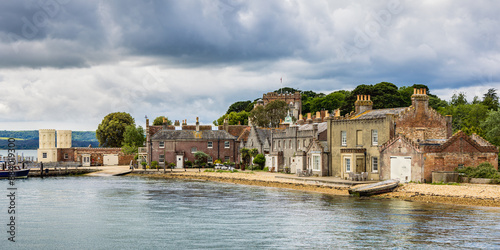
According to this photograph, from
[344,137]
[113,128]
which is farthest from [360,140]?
[113,128]

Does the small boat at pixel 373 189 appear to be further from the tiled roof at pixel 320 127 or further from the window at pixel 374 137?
the tiled roof at pixel 320 127

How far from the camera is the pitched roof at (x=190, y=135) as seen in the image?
77500mm

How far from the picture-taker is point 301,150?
58.0 meters

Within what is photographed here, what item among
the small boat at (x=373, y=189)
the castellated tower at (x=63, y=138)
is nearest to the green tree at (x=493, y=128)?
the small boat at (x=373, y=189)

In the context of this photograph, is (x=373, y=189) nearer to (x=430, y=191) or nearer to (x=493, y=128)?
(x=430, y=191)

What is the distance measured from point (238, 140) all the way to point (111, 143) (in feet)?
126

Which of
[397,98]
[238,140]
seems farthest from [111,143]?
[397,98]

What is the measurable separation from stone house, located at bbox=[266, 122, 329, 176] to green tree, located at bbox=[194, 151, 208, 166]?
11146mm

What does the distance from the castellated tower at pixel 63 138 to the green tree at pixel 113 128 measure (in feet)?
43.6

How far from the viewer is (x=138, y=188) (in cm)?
→ 5406

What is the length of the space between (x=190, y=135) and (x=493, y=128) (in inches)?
1543

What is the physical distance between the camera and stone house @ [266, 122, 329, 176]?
5466 cm

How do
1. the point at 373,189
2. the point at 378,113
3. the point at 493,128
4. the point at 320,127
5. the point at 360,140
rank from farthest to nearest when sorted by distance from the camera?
the point at 493,128 < the point at 320,127 < the point at 378,113 < the point at 360,140 < the point at 373,189

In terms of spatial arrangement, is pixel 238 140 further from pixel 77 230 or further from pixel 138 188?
pixel 77 230
